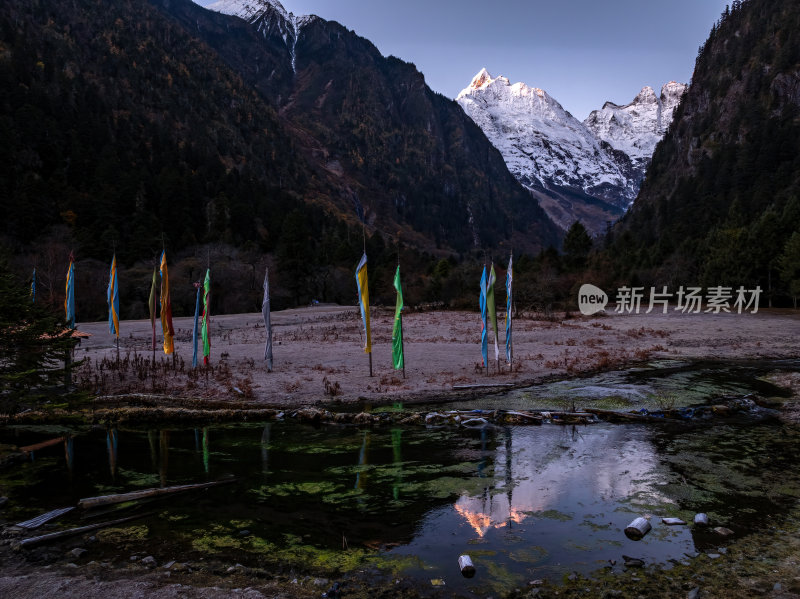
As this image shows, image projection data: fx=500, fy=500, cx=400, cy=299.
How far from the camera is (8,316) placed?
1257 centimetres

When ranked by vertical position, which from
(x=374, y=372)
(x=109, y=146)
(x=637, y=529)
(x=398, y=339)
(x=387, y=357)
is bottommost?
(x=637, y=529)

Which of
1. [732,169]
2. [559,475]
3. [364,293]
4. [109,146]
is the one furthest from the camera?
[732,169]

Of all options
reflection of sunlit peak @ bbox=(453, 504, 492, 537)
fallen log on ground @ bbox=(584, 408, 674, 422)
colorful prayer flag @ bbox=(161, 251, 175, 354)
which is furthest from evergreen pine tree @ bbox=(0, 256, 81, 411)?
fallen log on ground @ bbox=(584, 408, 674, 422)

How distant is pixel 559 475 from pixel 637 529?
131 inches

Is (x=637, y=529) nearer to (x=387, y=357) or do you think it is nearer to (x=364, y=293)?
(x=364, y=293)

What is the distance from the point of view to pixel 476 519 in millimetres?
9500

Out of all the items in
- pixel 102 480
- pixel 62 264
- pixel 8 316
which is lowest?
pixel 102 480

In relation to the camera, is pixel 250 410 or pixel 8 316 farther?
pixel 250 410

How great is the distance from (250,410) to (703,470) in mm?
13983

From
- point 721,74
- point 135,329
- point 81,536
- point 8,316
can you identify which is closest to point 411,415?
point 81,536

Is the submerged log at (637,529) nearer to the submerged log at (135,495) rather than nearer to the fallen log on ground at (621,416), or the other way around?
the submerged log at (135,495)

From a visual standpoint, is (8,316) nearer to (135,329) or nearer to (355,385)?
(355,385)

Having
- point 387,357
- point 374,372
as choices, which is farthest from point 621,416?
point 387,357

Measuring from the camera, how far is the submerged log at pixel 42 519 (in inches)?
346
